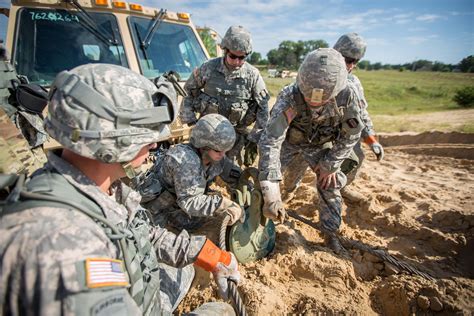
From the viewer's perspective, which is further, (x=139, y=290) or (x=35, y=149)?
(x=35, y=149)

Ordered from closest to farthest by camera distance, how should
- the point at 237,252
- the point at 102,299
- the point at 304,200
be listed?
the point at 102,299 < the point at 237,252 < the point at 304,200

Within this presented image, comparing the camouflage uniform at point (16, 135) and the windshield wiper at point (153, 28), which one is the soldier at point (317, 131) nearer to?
the camouflage uniform at point (16, 135)

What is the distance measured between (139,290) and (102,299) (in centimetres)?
37

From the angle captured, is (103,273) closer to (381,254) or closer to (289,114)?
(289,114)

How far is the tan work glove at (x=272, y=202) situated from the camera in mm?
2439

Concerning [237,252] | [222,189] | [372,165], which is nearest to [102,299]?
[237,252]

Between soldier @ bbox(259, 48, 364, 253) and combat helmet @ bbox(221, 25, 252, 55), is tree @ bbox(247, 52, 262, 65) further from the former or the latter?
soldier @ bbox(259, 48, 364, 253)

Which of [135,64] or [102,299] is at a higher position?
[135,64]

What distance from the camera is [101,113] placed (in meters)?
1.17

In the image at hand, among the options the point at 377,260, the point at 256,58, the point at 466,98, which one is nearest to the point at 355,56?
the point at 377,260

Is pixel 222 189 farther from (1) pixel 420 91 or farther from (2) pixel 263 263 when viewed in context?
(1) pixel 420 91

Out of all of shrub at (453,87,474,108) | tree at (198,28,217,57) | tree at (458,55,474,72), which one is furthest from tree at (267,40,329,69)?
tree at (198,28,217,57)

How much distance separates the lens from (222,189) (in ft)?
14.3

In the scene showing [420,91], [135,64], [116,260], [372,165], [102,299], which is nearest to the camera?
[102,299]
